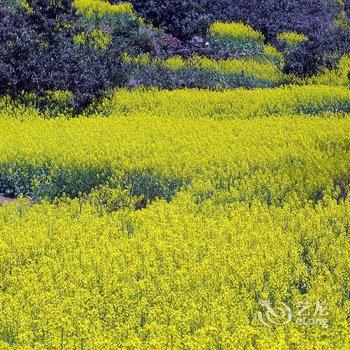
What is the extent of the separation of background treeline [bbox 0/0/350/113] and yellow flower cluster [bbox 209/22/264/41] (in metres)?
0.03

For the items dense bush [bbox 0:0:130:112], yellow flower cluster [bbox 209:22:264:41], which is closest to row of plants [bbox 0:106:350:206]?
dense bush [bbox 0:0:130:112]

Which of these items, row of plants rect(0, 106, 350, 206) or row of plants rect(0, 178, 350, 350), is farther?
row of plants rect(0, 106, 350, 206)

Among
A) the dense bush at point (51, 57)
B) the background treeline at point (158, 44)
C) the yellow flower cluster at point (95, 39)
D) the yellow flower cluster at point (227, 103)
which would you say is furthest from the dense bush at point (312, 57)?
the dense bush at point (51, 57)

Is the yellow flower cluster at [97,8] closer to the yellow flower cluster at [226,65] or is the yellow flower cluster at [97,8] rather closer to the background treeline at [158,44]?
the background treeline at [158,44]

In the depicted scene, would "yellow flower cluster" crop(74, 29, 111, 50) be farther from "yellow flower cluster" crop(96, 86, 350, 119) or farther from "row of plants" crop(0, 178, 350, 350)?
"row of plants" crop(0, 178, 350, 350)

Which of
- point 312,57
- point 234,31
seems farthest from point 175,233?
point 234,31

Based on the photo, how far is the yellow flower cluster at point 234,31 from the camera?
25.6m

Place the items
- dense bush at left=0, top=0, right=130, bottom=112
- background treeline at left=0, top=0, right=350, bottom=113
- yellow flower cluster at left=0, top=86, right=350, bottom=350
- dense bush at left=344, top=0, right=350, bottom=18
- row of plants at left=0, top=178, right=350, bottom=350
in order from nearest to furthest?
row of plants at left=0, top=178, right=350, bottom=350
yellow flower cluster at left=0, top=86, right=350, bottom=350
dense bush at left=0, top=0, right=130, bottom=112
background treeline at left=0, top=0, right=350, bottom=113
dense bush at left=344, top=0, right=350, bottom=18

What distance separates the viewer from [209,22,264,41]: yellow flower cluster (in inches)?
1009

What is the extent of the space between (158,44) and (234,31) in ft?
9.74

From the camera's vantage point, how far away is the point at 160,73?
20.5m

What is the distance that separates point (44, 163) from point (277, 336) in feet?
24.6

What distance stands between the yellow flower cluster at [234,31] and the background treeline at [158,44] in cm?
3

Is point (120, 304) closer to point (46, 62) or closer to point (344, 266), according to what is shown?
point (344, 266)
